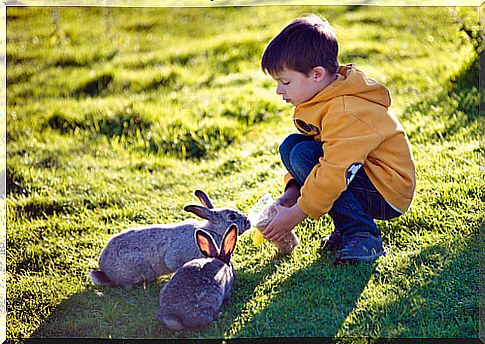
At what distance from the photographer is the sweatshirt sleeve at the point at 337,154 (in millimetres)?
3096

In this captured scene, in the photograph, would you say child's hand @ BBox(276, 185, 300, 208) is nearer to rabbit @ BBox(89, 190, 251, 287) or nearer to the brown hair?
rabbit @ BBox(89, 190, 251, 287)

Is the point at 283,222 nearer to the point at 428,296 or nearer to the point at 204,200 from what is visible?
the point at 204,200

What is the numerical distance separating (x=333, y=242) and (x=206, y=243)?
A: 71cm

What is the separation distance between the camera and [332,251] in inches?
138

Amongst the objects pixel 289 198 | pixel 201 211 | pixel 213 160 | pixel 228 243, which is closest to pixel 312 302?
pixel 228 243

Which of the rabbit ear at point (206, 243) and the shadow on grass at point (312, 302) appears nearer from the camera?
the shadow on grass at point (312, 302)

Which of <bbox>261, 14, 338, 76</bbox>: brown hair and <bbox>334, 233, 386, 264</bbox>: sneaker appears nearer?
<bbox>261, 14, 338, 76</bbox>: brown hair

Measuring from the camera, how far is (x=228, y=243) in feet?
10.4

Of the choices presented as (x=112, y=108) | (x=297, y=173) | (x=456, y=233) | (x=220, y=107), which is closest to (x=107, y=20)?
(x=112, y=108)

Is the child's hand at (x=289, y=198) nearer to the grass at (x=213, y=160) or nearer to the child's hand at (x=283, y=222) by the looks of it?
the child's hand at (x=283, y=222)

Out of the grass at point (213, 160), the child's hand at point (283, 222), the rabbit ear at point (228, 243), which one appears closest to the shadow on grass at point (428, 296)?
the grass at point (213, 160)

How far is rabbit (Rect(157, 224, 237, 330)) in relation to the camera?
9.73 feet

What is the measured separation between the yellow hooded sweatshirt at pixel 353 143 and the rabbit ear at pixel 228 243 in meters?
0.32

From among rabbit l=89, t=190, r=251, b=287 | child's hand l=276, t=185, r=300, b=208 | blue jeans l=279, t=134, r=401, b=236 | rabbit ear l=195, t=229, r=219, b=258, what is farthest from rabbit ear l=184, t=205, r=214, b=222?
blue jeans l=279, t=134, r=401, b=236
